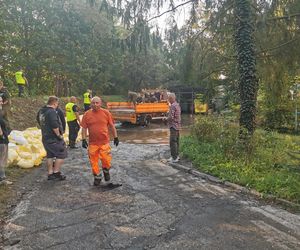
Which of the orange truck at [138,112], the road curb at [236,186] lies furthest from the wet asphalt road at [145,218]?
the orange truck at [138,112]

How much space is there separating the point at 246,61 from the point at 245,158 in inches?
106

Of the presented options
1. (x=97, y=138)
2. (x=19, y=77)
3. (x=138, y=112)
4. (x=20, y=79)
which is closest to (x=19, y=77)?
(x=19, y=77)

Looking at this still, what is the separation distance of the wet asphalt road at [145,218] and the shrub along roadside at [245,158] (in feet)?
1.69

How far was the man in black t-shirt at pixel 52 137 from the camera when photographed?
27.0 ft

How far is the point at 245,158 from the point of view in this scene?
887 centimetres

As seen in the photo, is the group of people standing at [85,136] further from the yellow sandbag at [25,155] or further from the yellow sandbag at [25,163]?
the yellow sandbag at [25,155]

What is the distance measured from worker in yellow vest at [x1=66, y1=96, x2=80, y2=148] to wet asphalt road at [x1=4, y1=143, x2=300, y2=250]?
4530mm

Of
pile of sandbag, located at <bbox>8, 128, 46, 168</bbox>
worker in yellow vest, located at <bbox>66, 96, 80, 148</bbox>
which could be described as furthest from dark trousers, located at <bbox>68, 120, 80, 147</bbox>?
pile of sandbag, located at <bbox>8, 128, 46, 168</bbox>

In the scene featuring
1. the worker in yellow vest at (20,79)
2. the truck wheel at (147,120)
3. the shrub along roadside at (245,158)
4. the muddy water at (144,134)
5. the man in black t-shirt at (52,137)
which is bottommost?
the muddy water at (144,134)

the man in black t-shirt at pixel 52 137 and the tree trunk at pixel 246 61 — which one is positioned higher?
the tree trunk at pixel 246 61

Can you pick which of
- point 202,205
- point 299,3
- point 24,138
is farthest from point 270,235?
point 24,138

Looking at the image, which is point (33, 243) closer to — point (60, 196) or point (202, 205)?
point (60, 196)

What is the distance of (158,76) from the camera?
43938 millimetres

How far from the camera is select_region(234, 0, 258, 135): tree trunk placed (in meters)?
9.80
